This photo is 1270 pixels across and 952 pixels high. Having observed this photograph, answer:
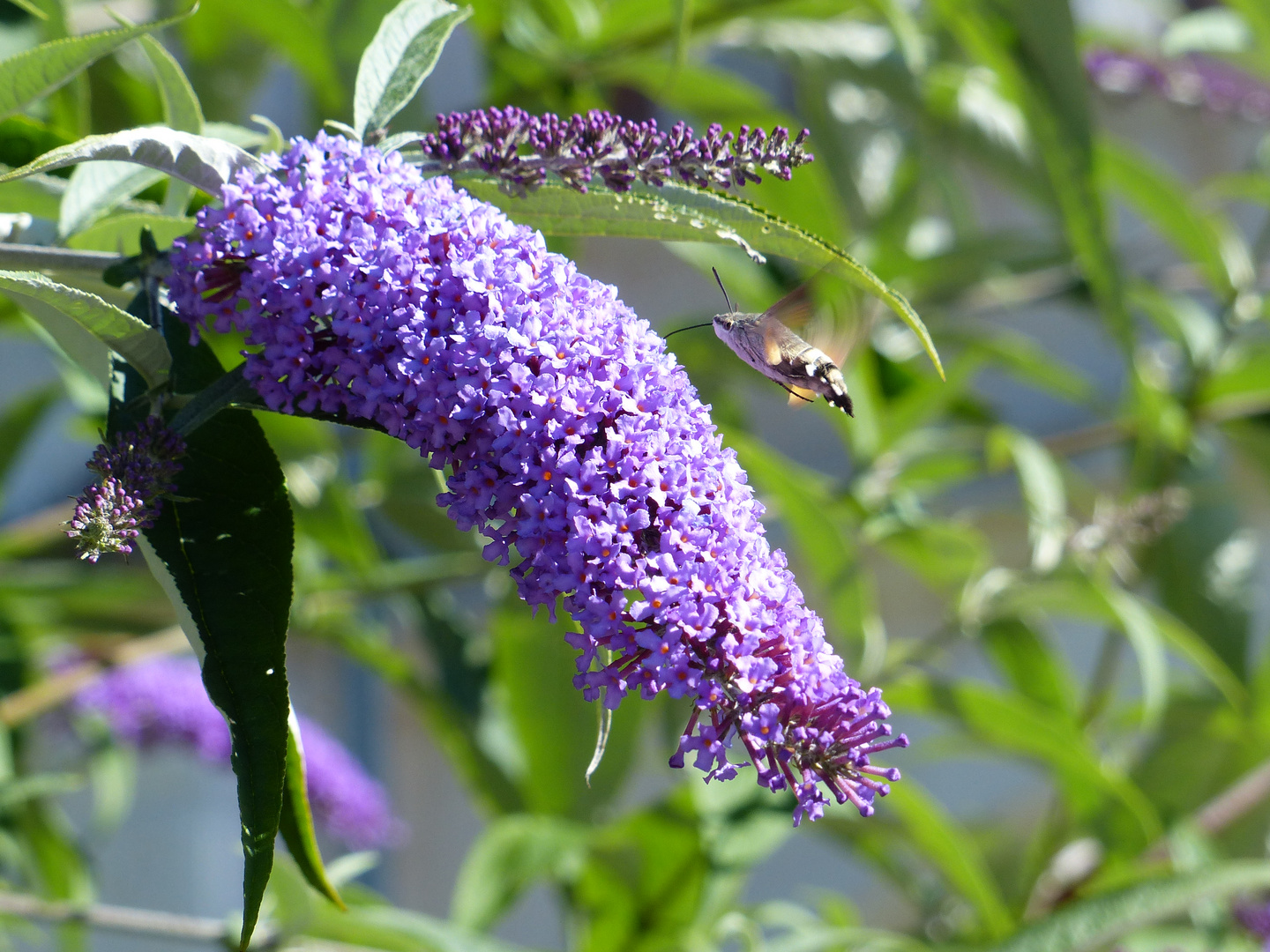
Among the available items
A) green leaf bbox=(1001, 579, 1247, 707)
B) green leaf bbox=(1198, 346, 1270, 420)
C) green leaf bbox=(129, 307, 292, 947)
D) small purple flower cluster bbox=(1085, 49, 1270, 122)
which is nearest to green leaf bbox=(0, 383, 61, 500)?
green leaf bbox=(129, 307, 292, 947)

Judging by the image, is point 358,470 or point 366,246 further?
point 358,470

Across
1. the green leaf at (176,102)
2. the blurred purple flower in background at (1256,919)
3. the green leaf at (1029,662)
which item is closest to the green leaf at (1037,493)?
the green leaf at (1029,662)

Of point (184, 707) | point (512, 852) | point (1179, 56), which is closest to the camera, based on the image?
point (512, 852)

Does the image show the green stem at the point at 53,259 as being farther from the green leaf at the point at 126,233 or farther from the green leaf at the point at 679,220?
the green leaf at the point at 679,220

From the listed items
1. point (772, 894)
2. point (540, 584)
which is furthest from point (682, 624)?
point (772, 894)

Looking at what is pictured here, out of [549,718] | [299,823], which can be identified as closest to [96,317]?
[299,823]

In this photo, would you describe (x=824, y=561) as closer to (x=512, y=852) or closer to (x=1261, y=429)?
(x=512, y=852)

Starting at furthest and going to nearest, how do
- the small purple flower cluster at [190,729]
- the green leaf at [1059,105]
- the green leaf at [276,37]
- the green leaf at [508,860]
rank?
the small purple flower cluster at [190,729] → the green leaf at [508,860] → the green leaf at [276,37] → the green leaf at [1059,105]
